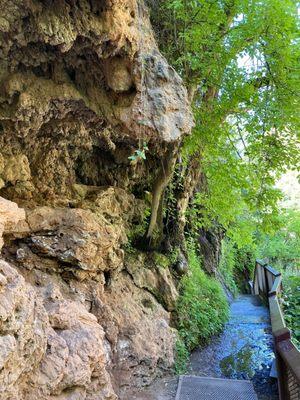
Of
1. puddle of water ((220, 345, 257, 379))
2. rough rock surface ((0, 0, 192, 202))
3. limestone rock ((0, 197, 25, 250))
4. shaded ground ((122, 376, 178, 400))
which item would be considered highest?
rough rock surface ((0, 0, 192, 202))

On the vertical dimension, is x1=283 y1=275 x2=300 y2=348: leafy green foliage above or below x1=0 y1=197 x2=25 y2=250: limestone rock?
below

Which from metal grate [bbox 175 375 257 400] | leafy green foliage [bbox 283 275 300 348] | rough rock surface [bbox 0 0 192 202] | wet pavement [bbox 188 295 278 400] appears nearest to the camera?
rough rock surface [bbox 0 0 192 202]

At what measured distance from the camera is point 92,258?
4988 millimetres

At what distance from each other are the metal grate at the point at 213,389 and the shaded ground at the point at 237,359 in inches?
6.0

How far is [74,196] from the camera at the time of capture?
5.80m

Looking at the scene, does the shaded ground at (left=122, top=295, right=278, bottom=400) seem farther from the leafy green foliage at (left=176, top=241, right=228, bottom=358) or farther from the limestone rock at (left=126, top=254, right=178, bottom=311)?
the limestone rock at (left=126, top=254, right=178, bottom=311)

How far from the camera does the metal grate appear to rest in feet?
16.1

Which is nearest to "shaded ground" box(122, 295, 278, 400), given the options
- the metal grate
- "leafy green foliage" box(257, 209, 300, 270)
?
the metal grate

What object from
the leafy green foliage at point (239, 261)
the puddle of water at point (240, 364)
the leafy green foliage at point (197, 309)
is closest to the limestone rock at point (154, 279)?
the leafy green foliage at point (197, 309)

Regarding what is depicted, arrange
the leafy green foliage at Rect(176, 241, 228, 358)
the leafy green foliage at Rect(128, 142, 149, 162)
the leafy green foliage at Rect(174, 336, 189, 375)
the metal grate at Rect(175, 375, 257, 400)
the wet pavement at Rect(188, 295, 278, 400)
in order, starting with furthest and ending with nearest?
the leafy green foliage at Rect(176, 241, 228, 358), the leafy green foliage at Rect(174, 336, 189, 375), the wet pavement at Rect(188, 295, 278, 400), the metal grate at Rect(175, 375, 257, 400), the leafy green foliage at Rect(128, 142, 149, 162)

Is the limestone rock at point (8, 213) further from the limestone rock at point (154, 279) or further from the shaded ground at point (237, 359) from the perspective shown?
the limestone rock at point (154, 279)

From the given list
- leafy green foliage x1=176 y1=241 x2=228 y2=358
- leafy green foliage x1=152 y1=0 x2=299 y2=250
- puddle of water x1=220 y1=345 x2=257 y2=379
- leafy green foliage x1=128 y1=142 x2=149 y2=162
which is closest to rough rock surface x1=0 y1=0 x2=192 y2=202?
leafy green foliage x1=128 y1=142 x2=149 y2=162

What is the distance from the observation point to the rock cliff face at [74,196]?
3346 millimetres

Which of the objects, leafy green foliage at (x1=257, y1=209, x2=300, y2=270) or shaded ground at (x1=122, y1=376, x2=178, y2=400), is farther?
leafy green foliage at (x1=257, y1=209, x2=300, y2=270)
